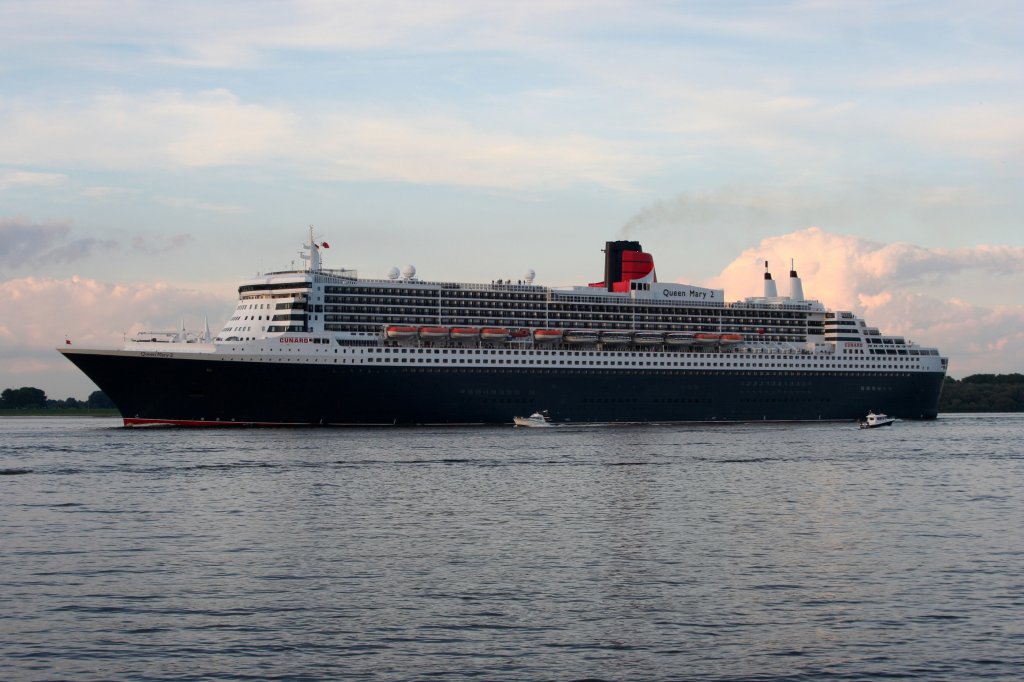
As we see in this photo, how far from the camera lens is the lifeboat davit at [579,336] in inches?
4513

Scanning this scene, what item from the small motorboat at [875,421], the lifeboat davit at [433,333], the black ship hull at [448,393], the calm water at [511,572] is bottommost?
the calm water at [511,572]

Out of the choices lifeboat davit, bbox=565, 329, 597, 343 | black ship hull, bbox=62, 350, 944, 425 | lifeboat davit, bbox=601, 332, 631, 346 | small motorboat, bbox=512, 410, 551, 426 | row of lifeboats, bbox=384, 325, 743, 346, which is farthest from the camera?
lifeboat davit, bbox=601, 332, 631, 346

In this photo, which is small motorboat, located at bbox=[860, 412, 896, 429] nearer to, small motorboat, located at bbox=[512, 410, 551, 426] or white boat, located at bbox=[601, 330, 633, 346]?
white boat, located at bbox=[601, 330, 633, 346]

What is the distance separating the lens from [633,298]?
400ft

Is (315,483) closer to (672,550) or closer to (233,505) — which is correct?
(233,505)

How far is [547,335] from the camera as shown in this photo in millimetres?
112375

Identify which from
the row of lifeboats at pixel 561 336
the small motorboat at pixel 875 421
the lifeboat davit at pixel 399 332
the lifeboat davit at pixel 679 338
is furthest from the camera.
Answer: the lifeboat davit at pixel 679 338

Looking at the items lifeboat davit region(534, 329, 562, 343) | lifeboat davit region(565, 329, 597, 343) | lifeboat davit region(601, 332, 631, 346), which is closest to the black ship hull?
lifeboat davit region(601, 332, 631, 346)

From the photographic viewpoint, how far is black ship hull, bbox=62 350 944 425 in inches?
3809

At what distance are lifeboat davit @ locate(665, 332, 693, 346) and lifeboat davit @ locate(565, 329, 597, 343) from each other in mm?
8782

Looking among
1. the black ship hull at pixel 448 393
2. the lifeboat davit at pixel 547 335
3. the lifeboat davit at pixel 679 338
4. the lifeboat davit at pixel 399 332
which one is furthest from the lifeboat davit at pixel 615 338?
the lifeboat davit at pixel 399 332

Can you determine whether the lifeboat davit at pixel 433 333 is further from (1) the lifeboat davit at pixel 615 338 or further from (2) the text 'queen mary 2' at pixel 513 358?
(1) the lifeboat davit at pixel 615 338

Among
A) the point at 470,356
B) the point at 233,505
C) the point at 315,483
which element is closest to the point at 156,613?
the point at 233,505

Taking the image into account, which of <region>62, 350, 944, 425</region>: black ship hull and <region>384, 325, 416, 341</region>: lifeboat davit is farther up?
<region>384, 325, 416, 341</region>: lifeboat davit
